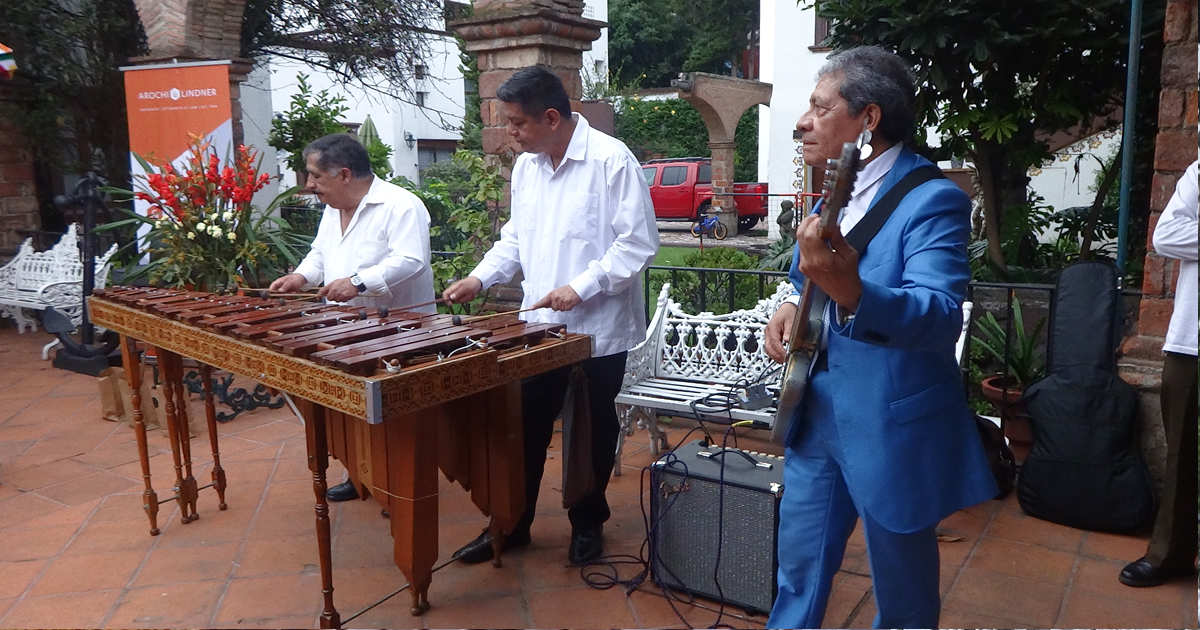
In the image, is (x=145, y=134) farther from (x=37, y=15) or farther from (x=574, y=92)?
(x=574, y=92)

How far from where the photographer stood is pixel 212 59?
25.2 ft

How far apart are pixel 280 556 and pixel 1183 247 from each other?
3.42 meters

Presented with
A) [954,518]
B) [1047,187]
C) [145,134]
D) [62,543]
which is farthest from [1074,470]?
[1047,187]

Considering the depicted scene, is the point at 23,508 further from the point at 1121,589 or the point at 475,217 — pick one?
the point at 1121,589

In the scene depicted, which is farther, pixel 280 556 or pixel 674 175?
pixel 674 175

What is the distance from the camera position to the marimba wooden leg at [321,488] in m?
2.78

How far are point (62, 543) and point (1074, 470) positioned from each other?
4.20 meters

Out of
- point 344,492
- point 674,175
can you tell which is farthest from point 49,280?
point 674,175

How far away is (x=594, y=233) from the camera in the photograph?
3.15 metres

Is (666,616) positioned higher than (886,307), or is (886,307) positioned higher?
(886,307)

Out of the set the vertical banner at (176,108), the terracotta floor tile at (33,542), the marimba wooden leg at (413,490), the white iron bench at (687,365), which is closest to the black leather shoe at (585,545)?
the marimba wooden leg at (413,490)

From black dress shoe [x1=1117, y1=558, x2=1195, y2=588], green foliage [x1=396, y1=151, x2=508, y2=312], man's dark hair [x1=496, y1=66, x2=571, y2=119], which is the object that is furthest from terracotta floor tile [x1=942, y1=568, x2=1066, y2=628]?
green foliage [x1=396, y1=151, x2=508, y2=312]

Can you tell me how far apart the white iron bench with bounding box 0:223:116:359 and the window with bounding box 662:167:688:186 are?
51.9 ft

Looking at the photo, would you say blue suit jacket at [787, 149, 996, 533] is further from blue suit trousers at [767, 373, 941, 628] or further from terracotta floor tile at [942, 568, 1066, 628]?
terracotta floor tile at [942, 568, 1066, 628]
